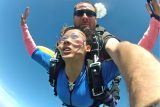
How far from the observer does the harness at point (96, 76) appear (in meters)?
3.49

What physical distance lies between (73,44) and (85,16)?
766 mm

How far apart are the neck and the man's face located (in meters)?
0.73

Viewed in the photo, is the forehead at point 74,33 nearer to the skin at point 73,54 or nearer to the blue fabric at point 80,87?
the skin at point 73,54

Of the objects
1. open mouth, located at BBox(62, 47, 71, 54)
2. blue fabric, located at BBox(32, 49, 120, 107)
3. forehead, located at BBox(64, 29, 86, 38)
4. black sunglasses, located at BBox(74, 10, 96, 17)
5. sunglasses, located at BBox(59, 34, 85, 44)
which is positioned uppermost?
black sunglasses, located at BBox(74, 10, 96, 17)

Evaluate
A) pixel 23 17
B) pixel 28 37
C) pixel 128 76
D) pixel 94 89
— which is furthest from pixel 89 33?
pixel 128 76

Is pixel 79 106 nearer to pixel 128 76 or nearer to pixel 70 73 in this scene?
pixel 70 73

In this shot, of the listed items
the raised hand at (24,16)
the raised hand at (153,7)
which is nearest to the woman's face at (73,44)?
the raised hand at (153,7)

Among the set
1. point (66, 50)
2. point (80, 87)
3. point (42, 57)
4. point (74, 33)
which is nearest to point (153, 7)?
point (74, 33)

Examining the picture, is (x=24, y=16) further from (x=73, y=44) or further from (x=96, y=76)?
(x=96, y=76)

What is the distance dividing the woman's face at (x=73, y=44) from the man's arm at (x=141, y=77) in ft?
7.04

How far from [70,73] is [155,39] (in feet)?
4.18

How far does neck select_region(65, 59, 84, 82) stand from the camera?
12.3 feet

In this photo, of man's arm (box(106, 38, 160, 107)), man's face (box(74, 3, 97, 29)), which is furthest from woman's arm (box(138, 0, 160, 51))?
man's arm (box(106, 38, 160, 107))

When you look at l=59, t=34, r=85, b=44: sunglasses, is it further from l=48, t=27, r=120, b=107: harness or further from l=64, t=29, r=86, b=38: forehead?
l=48, t=27, r=120, b=107: harness
